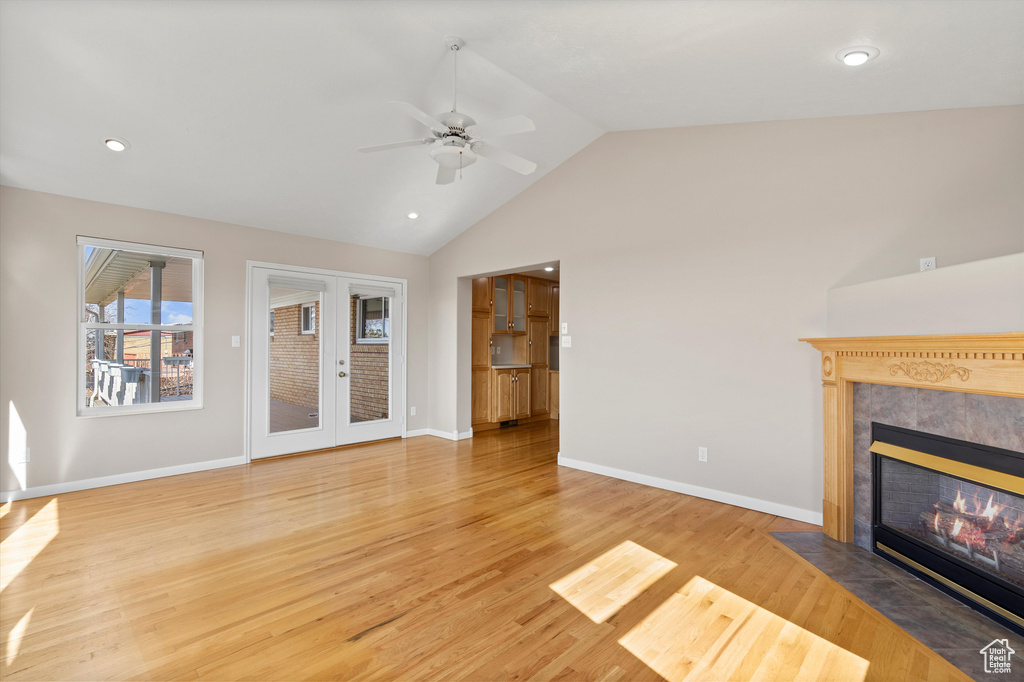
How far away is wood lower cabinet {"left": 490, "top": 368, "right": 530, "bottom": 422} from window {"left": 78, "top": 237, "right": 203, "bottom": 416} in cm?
349

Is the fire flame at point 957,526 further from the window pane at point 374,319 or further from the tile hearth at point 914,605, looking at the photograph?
the window pane at point 374,319

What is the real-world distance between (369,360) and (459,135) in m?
3.72

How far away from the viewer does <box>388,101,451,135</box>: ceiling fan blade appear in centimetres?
249

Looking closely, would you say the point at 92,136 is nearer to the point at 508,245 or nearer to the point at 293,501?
the point at 293,501

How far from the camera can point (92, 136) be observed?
3.33 m

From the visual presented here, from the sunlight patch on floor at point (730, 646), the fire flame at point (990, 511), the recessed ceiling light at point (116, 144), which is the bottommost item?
the sunlight patch on floor at point (730, 646)

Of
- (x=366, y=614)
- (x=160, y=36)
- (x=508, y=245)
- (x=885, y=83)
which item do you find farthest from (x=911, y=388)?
(x=160, y=36)

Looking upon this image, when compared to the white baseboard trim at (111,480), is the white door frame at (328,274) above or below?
above

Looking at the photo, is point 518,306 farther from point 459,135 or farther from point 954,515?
point 954,515

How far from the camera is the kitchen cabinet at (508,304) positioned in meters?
6.69

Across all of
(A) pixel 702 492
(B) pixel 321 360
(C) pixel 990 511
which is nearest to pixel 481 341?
(B) pixel 321 360

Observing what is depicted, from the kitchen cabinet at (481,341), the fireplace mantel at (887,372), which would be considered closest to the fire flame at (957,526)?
the fireplace mantel at (887,372)

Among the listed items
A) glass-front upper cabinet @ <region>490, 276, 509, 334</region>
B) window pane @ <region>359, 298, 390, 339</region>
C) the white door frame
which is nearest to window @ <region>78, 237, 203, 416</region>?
the white door frame

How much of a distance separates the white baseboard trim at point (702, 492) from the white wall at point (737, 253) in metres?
0.05
